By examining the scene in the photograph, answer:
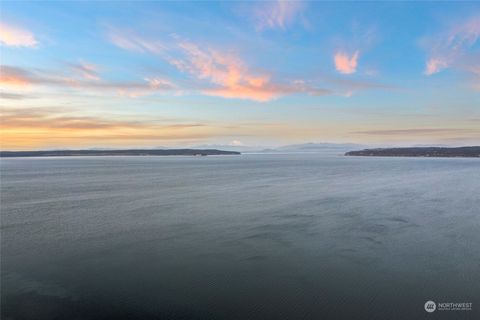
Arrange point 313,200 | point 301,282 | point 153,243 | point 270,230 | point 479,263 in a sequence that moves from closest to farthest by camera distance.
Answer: point 301,282
point 479,263
point 153,243
point 270,230
point 313,200

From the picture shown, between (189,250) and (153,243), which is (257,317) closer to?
(189,250)

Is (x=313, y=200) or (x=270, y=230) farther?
(x=313, y=200)

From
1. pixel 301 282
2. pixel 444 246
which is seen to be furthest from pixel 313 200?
pixel 301 282

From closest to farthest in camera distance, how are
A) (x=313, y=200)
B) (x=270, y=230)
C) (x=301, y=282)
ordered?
1. (x=301, y=282)
2. (x=270, y=230)
3. (x=313, y=200)

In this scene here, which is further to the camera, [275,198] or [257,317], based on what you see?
[275,198]

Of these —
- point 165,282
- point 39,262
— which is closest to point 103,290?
point 165,282

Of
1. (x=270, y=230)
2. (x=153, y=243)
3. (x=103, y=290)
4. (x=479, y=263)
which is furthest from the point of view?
(x=270, y=230)

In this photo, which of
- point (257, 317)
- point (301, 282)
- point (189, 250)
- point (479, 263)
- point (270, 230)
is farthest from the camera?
point (270, 230)

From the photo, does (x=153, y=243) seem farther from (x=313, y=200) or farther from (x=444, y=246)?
(x=313, y=200)
